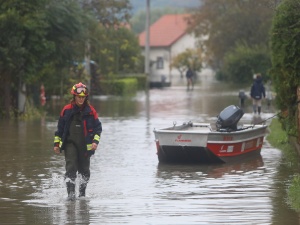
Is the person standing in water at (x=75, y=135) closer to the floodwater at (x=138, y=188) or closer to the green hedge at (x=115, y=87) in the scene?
the floodwater at (x=138, y=188)

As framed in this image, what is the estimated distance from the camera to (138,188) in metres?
16.3

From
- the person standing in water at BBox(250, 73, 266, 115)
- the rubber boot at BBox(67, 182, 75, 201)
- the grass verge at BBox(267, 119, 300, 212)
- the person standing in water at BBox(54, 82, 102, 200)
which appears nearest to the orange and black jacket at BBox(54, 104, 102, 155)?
the person standing in water at BBox(54, 82, 102, 200)

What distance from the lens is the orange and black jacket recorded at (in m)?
14.8

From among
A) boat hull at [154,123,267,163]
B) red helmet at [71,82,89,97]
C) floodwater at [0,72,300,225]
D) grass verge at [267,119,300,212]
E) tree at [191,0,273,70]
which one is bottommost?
floodwater at [0,72,300,225]

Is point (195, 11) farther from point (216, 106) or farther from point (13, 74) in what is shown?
point (13, 74)

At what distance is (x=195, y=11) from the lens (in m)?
89.9

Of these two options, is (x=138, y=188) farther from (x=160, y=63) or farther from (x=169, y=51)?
(x=160, y=63)

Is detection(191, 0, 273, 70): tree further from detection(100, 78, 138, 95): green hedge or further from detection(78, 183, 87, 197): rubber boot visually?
detection(78, 183, 87, 197): rubber boot

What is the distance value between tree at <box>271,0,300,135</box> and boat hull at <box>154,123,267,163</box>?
1198mm

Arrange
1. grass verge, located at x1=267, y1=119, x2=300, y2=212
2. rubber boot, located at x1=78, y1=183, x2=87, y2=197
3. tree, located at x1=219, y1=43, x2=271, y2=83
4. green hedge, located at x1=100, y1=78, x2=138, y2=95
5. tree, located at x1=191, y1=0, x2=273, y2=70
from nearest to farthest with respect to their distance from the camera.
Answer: grass verge, located at x1=267, y1=119, x2=300, y2=212, rubber boot, located at x1=78, y1=183, x2=87, y2=197, green hedge, located at x1=100, y1=78, x2=138, y2=95, tree, located at x1=219, y1=43, x2=271, y2=83, tree, located at x1=191, y1=0, x2=273, y2=70

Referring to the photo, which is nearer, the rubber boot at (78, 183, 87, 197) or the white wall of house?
the rubber boot at (78, 183, 87, 197)

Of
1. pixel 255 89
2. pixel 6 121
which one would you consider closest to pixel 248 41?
pixel 255 89

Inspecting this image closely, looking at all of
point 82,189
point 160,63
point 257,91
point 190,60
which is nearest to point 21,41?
point 257,91

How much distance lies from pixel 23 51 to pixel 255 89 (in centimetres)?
886
